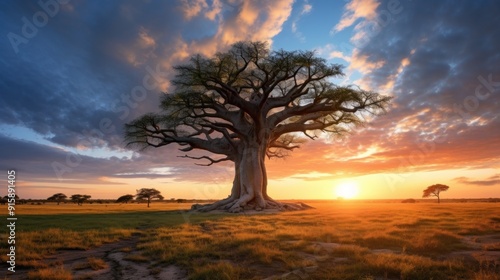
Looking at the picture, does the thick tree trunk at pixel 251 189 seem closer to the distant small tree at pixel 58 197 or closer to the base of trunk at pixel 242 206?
the base of trunk at pixel 242 206

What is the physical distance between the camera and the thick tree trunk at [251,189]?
3506 cm

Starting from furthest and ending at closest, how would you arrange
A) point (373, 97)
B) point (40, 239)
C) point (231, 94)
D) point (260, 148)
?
point (260, 148), point (231, 94), point (373, 97), point (40, 239)

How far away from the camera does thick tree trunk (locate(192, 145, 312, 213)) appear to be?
3506 cm

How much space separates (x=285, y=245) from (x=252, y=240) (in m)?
1.56

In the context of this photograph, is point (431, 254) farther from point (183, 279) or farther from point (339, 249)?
point (183, 279)

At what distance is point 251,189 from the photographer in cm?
3581

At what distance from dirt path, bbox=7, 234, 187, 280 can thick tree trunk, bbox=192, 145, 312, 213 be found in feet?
75.7

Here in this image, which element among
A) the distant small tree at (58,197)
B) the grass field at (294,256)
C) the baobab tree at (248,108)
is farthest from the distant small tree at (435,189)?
the distant small tree at (58,197)

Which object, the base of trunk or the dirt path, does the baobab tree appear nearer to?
the base of trunk

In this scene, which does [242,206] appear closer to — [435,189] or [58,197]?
[435,189]

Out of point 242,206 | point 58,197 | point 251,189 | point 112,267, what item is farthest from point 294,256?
point 58,197

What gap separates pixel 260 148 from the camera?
37.5m

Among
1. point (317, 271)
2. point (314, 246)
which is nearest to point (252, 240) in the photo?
point (314, 246)

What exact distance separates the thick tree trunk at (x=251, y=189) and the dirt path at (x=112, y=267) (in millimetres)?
23063
